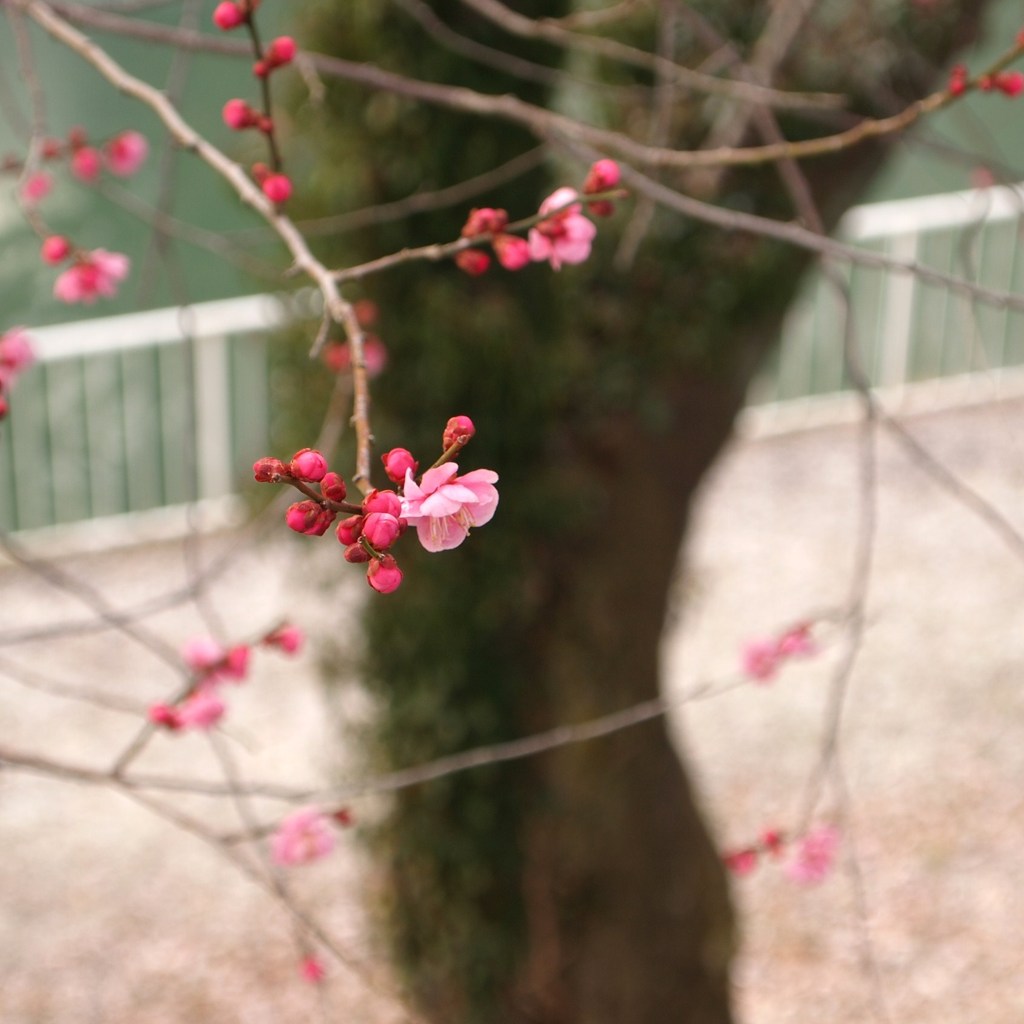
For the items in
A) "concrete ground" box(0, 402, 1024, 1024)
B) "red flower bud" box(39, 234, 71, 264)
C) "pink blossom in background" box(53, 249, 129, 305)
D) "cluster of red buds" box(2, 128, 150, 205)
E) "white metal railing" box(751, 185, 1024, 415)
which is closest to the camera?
"red flower bud" box(39, 234, 71, 264)

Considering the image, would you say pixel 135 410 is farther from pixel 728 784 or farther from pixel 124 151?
pixel 124 151

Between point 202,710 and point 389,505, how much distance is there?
4.39ft

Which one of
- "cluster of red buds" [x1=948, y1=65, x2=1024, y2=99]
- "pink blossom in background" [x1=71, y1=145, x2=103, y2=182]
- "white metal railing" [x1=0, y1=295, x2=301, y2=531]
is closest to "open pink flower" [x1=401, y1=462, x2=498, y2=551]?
"cluster of red buds" [x1=948, y1=65, x2=1024, y2=99]

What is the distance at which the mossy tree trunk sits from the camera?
2770 millimetres

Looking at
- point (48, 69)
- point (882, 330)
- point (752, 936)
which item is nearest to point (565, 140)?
point (752, 936)

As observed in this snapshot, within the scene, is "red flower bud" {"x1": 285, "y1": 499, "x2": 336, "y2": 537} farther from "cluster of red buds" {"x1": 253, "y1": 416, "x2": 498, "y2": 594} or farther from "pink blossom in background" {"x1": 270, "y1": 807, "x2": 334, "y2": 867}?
"pink blossom in background" {"x1": 270, "y1": 807, "x2": 334, "y2": 867}

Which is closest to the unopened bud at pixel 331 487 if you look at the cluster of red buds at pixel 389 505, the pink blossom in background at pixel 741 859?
the cluster of red buds at pixel 389 505

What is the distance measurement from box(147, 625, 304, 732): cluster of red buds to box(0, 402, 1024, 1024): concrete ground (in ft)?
4.02

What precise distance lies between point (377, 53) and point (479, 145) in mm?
246

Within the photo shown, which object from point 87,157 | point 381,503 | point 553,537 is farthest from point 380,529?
point 553,537

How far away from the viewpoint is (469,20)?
2637 millimetres

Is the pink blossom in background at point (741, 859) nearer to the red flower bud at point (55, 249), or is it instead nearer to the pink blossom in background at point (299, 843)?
the pink blossom in background at point (299, 843)

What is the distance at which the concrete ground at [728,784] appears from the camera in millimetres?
4414

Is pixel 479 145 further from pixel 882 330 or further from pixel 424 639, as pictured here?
pixel 882 330
